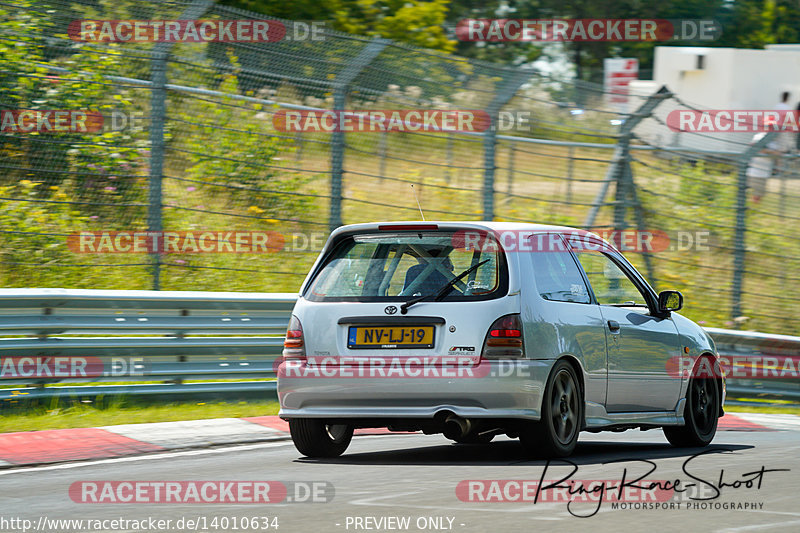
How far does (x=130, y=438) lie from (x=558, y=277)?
3376 mm

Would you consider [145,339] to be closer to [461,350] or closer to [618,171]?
Result: [461,350]

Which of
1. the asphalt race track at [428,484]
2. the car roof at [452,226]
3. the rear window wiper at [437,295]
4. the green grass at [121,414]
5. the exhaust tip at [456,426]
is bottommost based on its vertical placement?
the green grass at [121,414]

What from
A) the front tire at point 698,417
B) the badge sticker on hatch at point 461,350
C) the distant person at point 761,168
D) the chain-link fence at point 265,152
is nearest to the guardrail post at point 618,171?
the chain-link fence at point 265,152

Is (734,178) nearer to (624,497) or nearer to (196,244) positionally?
(196,244)

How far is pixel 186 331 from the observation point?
11.3 m

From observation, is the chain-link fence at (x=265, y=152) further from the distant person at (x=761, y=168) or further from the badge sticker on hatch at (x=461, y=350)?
the badge sticker on hatch at (x=461, y=350)

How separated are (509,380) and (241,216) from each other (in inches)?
253

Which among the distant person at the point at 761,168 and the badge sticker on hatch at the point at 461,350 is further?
the distant person at the point at 761,168

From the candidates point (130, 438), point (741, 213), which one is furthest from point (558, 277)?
point (741, 213)

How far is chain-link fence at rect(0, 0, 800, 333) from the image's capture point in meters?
12.9

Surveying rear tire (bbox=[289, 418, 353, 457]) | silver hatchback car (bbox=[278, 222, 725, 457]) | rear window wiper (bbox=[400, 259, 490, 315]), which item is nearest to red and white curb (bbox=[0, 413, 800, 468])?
rear tire (bbox=[289, 418, 353, 457])

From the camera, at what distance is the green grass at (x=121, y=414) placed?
10062mm

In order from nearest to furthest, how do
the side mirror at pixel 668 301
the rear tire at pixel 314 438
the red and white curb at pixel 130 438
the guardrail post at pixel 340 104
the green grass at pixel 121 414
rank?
the rear tire at pixel 314 438 < the red and white curb at pixel 130 438 < the side mirror at pixel 668 301 < the green grass at pixel 121 414 < the guardrail post at pixel 340 104

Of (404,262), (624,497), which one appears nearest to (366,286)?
(404,262)
